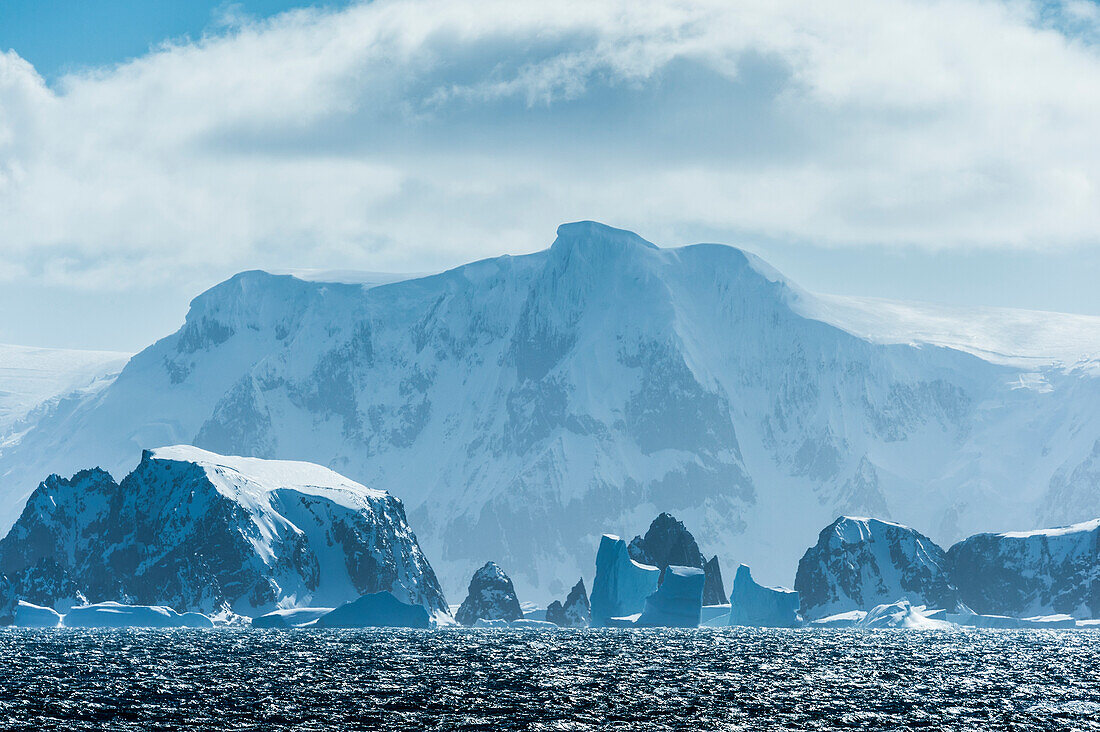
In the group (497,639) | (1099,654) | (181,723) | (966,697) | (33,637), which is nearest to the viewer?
(181,723)

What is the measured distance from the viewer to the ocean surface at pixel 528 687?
90938mm

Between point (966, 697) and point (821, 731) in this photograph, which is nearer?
point (821, 731)

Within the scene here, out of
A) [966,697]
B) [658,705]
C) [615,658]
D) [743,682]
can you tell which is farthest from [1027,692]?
[615,658]

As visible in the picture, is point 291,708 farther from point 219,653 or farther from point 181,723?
point 219,653

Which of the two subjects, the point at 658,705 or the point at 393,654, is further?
the point at 393,654

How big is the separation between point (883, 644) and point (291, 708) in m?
115

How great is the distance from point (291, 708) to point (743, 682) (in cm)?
4050

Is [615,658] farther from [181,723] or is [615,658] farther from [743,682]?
[181,723]

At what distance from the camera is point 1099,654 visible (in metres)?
166

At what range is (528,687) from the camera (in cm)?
11325

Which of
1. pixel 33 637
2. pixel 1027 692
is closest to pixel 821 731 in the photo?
pixel 1027 692

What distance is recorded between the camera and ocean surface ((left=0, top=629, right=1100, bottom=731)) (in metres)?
90.9

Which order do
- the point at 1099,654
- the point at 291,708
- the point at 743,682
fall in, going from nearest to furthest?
the point at 291,708, the point at 743,682, the point at 1099,654

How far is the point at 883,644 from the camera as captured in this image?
193 metres
